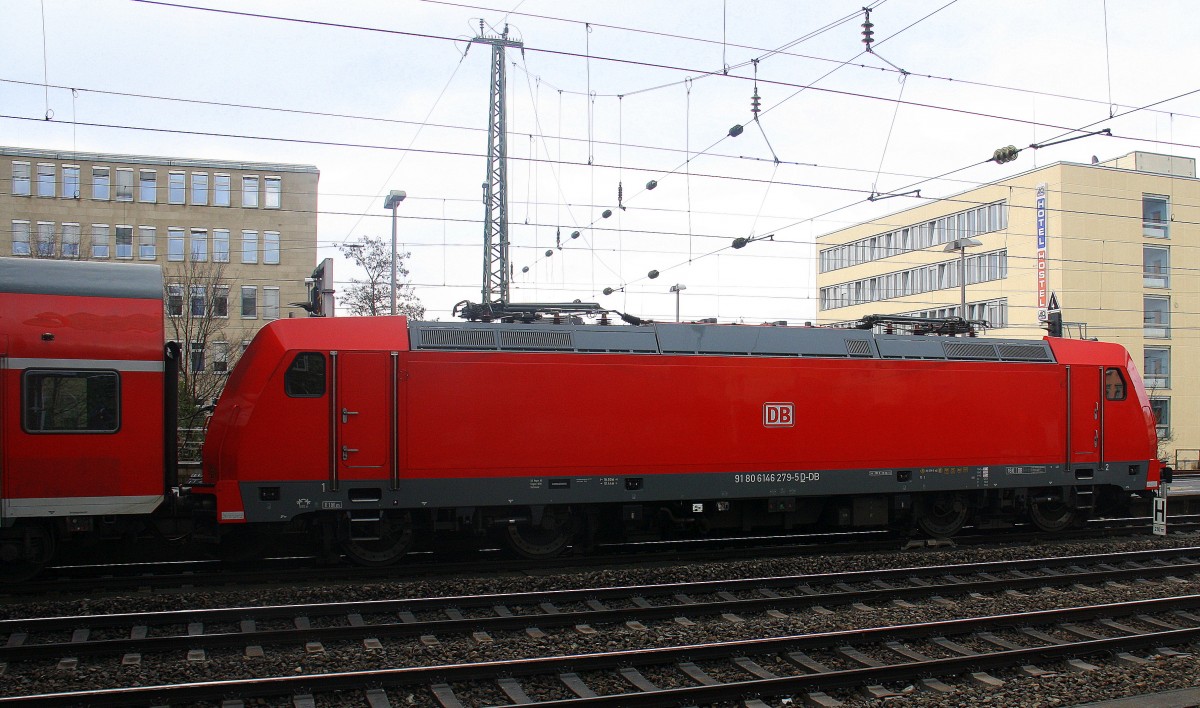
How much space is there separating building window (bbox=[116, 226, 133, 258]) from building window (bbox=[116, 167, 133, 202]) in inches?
58.3

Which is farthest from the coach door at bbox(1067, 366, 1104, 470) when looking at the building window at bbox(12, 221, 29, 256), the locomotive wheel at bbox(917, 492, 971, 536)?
the building window at bbox(12, 221, 29, 256)

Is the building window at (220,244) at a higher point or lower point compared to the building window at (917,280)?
higher

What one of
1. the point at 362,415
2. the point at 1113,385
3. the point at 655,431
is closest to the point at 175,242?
the point at 362,415

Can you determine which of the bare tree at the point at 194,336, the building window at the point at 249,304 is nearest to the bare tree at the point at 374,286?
the bare tree at the point at 194,336

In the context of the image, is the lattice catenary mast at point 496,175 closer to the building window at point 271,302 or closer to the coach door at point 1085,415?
the coach door at point 1085,415

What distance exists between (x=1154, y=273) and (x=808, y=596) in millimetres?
40871

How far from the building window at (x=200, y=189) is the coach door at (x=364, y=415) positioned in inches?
1450

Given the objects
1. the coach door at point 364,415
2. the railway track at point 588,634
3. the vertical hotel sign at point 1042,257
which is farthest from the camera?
the vertical hotel sign at point 1042,257

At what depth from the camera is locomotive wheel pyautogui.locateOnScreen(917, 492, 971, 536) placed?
1495 cm

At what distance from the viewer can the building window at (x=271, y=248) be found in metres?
44.4

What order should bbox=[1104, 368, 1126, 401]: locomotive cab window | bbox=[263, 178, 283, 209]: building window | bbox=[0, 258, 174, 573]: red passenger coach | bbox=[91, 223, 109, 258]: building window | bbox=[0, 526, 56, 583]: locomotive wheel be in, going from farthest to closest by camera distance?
bbox=[263, 178, 283, 209]: building window
bbox=[91, 223, 109, 258]: building window
bbox=[1104, 368, 1126, 401]: locomotive cab window
bbox=[0, 526, 56, 583]: locomotive wheel
bbox=[0, 258, 174, 573]: red passenger coach

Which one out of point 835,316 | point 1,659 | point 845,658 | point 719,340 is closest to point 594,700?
point 845,658

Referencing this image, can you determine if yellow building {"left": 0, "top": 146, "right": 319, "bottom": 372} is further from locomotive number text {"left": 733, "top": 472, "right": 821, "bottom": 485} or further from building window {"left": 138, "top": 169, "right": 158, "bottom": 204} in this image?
locomotive number text {"left": 733, "top": 472, "right": 821, "bottom": 485}

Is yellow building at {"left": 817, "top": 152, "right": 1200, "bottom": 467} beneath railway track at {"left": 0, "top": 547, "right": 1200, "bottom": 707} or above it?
above
